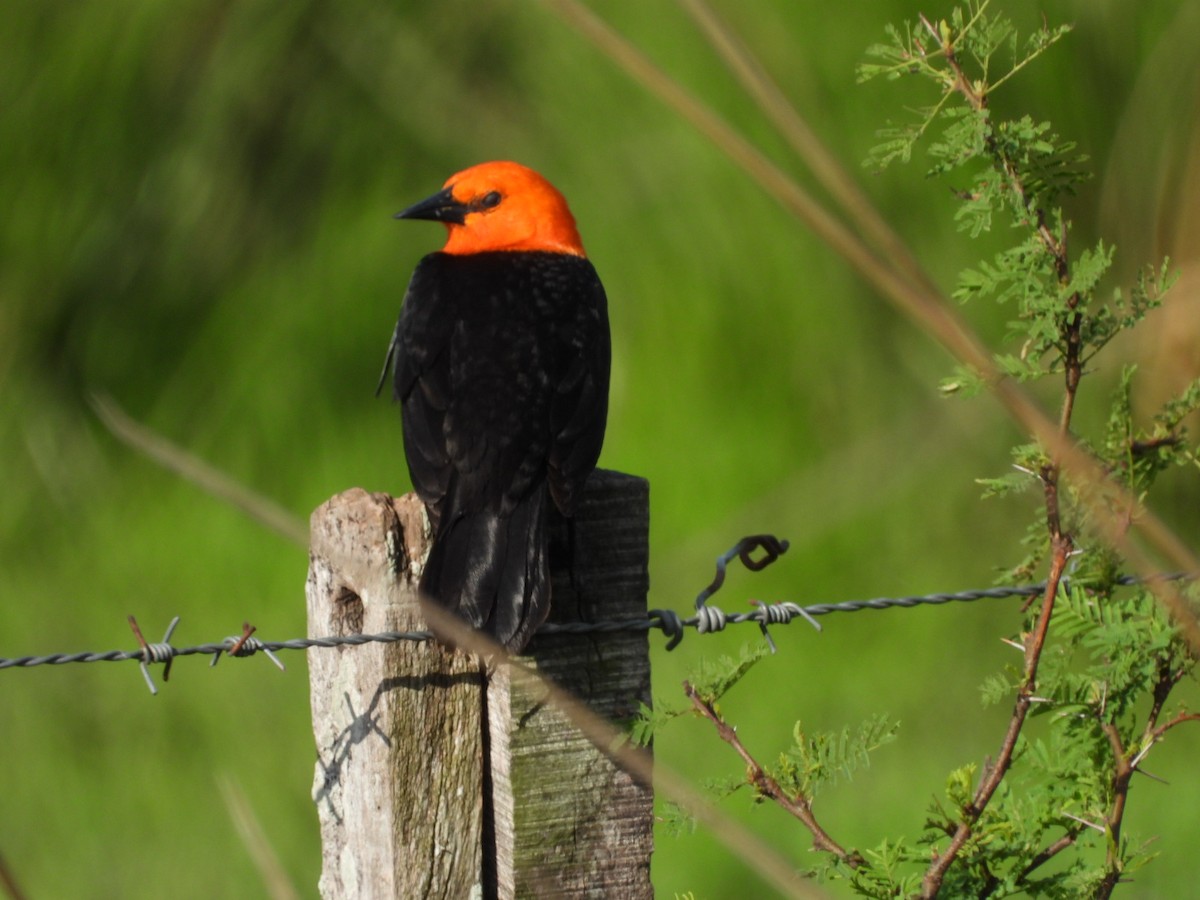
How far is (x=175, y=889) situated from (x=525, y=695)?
216 cm

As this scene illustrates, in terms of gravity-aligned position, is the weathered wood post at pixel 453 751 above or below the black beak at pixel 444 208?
below

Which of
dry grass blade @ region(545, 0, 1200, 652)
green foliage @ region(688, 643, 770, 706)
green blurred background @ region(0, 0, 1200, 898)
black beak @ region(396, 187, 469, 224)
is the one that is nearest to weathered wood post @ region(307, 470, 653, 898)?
green foliage @ region(688, 643, 770, 706)

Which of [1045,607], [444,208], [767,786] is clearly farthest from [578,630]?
[444,208]

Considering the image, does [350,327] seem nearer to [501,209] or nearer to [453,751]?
[501,209]

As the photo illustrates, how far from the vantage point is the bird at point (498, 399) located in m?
2.03

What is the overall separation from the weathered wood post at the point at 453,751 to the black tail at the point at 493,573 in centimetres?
6

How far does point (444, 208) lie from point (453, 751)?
1.71 meters

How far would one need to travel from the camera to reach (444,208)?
3.22 m

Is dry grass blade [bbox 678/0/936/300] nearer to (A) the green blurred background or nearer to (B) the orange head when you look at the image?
(B) the orange head

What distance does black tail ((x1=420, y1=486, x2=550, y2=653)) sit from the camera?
191cm

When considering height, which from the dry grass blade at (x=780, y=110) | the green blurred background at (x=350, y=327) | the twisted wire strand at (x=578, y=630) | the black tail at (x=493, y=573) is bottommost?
the twisted wire strand at (x=578, y=630)

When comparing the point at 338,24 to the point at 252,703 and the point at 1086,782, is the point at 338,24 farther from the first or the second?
the point at 1086,782

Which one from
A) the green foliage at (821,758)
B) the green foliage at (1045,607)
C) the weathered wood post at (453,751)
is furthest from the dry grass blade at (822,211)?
the weathered wood post at (453,751)

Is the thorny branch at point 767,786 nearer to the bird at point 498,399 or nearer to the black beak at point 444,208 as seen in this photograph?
the bird at point 498,399
